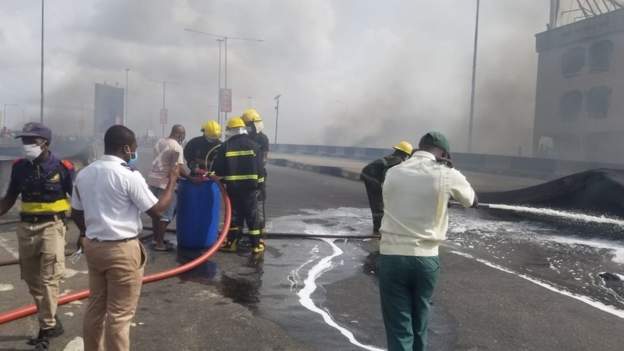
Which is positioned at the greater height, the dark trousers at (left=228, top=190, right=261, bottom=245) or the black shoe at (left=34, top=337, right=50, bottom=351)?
the dark trousers at (left=228, top=190, right=261, bottom=245)

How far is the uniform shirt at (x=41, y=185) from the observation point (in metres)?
3.75

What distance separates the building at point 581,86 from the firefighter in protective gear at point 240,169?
29.2 m

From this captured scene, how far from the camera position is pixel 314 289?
17.6 ft

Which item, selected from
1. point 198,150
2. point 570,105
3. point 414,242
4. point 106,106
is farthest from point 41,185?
point 106,106

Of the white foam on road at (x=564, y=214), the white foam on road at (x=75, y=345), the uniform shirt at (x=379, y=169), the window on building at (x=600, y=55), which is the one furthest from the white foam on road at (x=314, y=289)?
the window on building at (x=600, y=55)

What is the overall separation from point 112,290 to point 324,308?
2.18 m

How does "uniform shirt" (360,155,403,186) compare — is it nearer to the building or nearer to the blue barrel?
the blue barrel

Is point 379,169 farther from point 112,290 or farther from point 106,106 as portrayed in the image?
point 106,106

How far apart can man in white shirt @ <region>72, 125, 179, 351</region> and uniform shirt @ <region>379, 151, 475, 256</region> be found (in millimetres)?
1423

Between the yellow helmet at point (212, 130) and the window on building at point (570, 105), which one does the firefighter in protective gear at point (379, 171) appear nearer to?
the yellow helmet at point (212, 130)

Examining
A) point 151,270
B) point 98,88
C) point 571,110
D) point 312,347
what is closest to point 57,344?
point 312,347

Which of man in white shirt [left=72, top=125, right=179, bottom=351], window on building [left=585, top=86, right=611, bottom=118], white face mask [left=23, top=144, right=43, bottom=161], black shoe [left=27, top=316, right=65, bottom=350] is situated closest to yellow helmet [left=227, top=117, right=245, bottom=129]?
white face mask [left=23, top=144, right=43, bottom=161]

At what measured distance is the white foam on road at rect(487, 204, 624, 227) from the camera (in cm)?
879

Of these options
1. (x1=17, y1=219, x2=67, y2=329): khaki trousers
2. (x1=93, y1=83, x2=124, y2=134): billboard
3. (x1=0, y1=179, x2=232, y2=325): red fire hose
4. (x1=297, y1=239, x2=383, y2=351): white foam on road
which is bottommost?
(x1=297, y1=239, x2=383, y2=351): white foam on road
